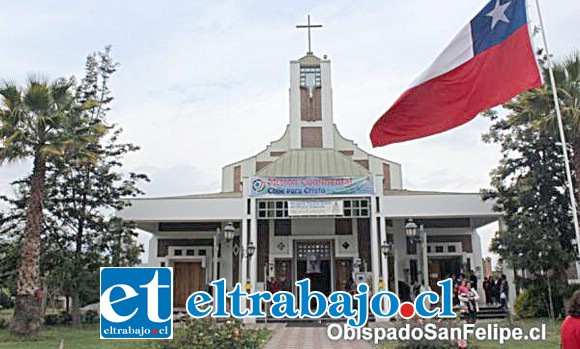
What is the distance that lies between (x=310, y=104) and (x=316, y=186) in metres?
10.2

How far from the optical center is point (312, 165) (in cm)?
2673

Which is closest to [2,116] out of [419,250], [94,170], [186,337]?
[94,170]

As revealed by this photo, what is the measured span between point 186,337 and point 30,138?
9.24m

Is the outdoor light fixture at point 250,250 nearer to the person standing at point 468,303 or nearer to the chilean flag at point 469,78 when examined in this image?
the person standing at point 468,303

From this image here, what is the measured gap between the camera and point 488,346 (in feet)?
41.3

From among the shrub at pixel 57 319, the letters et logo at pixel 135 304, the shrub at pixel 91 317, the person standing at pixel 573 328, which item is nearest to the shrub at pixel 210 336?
the letters et logo at pixel 135 304

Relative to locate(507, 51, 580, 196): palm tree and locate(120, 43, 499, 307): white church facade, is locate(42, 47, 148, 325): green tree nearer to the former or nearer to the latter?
locate(120, 43, 499, 307): white church facade

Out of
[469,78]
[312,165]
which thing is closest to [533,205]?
[312,165]

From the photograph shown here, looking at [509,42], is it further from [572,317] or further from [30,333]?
[30,333]

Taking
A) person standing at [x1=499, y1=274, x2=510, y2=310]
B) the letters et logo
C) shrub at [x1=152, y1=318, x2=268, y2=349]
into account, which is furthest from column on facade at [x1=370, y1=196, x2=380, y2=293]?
the letters et logo

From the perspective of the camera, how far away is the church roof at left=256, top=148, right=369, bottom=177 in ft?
85.3

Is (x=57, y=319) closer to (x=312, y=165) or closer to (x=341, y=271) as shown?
(x=341, y=271)

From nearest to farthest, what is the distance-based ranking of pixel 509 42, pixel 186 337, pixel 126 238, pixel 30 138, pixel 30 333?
pixel 509 42
pixel 186 337
pixel 30 333
pixel 30 138
pixel 126 238

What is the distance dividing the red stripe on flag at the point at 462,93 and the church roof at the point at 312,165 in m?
17.0
